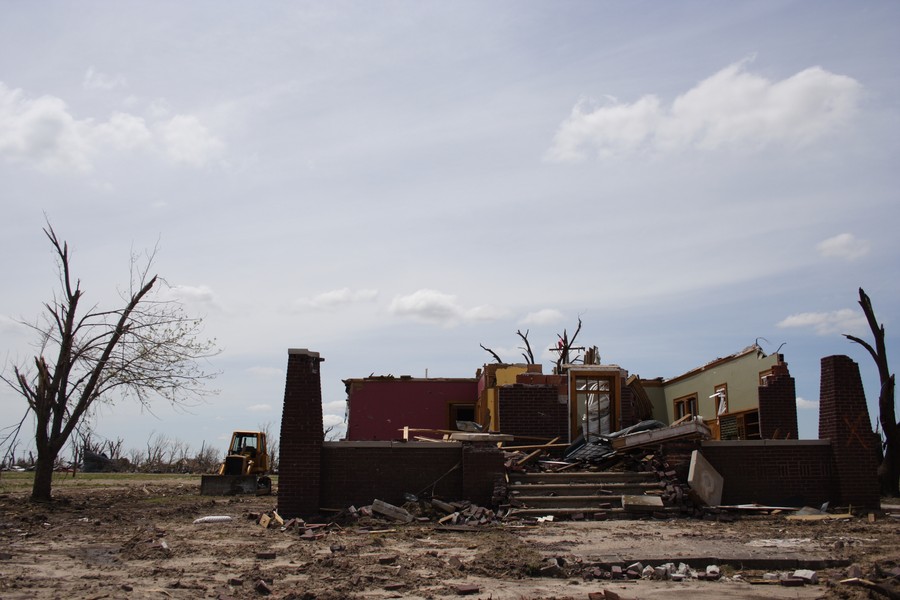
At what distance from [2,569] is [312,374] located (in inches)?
257

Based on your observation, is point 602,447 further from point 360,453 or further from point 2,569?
point 2,569

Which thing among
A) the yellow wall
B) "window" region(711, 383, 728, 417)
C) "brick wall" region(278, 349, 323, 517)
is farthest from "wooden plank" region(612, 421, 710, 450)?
"window" region(711, 383, 728, 417)

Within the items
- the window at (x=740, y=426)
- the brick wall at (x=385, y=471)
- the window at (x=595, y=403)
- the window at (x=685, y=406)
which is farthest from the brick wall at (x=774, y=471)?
the window at (x=685, y=406)

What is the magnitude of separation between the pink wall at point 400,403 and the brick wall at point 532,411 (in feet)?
31.3

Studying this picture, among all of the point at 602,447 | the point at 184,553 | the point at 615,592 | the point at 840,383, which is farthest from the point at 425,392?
the point at 615,592

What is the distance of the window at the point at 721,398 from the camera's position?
24547 millimetres

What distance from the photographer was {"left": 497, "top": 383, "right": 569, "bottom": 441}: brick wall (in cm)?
1981

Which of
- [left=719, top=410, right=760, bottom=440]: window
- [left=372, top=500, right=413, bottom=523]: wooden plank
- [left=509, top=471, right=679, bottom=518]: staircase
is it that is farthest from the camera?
[left=719, top=410, right=760, bottom=440]: window

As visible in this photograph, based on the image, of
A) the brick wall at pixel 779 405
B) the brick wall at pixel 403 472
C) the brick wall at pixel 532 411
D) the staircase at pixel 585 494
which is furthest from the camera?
the brick wall at pixel 779 405

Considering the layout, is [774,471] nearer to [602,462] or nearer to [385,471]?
[602,462]

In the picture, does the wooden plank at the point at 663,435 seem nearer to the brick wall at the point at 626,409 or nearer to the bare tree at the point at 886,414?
the brick wall at the point at 626,409

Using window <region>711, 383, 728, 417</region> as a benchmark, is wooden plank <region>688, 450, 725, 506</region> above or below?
below

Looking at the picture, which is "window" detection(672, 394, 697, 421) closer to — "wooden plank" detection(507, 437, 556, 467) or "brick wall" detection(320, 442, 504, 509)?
"wooden plank" detection(507, 437, 556, 467)

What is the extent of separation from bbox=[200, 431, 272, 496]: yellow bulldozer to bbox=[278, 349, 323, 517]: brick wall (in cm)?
877
